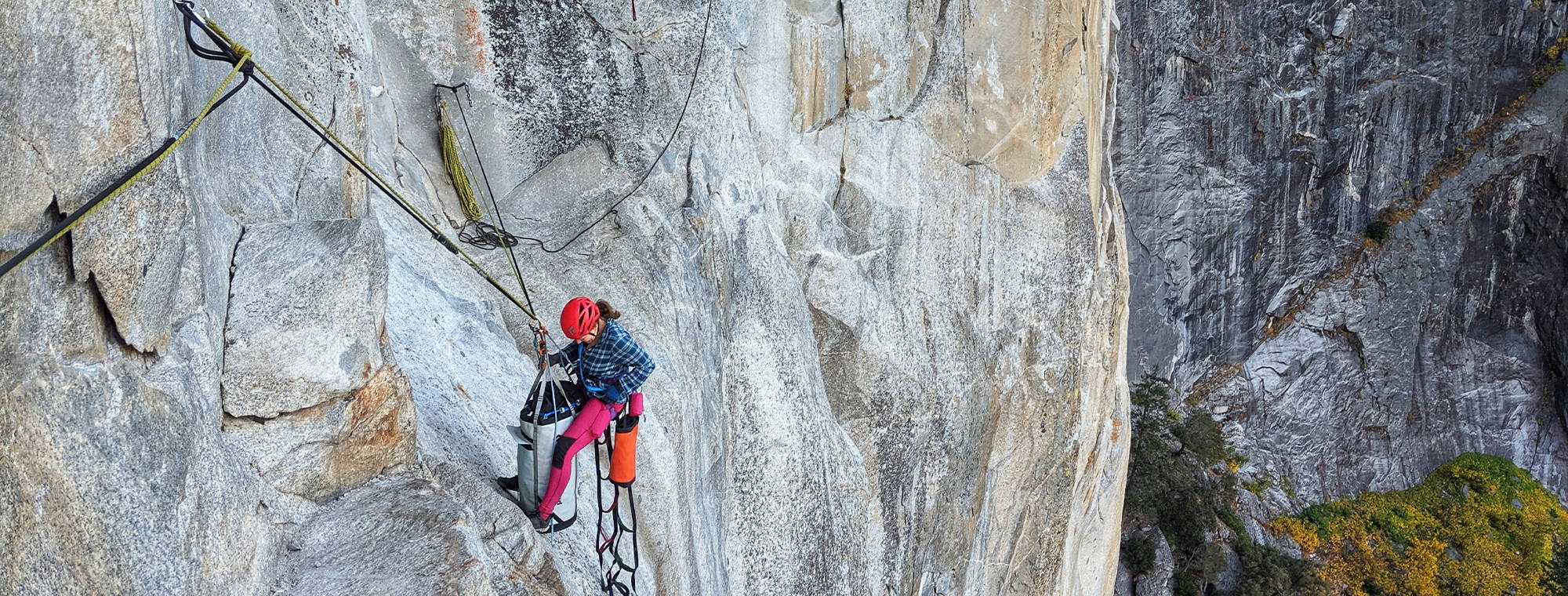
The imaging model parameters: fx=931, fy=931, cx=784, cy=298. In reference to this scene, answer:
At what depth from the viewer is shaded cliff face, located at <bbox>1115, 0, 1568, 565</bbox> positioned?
1905cm

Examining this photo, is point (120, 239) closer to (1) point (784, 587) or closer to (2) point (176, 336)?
(2) point (176, 336)

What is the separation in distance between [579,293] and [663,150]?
154 centimetres

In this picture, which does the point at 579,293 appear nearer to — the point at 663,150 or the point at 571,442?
the point at 663,150

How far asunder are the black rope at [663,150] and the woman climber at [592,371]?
6.88 feet

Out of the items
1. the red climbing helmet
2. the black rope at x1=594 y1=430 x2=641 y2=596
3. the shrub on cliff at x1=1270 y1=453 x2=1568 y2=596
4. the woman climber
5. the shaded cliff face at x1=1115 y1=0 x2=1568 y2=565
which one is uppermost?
the shaded cliff face at x1=1115 y1=0 x2=1568 y2=565

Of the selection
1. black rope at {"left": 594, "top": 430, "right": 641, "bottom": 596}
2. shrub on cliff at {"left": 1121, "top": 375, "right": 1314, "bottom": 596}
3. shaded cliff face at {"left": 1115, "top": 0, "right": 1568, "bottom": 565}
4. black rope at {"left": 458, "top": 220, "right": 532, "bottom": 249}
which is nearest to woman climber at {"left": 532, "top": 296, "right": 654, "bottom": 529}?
black rope at {"left": 594, "top": 430, "right": 641, "bottom": 596}

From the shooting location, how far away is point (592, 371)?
4754mm

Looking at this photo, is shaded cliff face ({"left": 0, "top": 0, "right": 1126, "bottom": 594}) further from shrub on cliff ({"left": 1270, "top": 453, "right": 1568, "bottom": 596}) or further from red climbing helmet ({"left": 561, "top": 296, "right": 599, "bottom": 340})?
shrub on cliff ({"left": 1270, "top": 453, "right": 1568, "bottom": 596})

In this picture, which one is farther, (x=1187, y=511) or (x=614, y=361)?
(x=1187, y=511)

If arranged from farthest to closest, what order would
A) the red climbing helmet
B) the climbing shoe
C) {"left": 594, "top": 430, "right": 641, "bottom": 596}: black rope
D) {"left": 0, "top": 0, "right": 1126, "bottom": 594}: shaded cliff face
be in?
{"left": 594, "top": 430, "right": 641, "bottom": 596}: black rope
the climbing shoe
the red climbing helmet
{"left": 0, "top": 0, "right": 1126, "bottom": 594}: shaded cliff face

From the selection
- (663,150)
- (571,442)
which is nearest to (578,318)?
(571,442)

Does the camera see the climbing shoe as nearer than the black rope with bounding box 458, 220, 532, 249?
Yes

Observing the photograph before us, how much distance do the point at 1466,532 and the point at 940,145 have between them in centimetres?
1831

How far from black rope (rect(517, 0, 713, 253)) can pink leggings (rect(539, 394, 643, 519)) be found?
7.22 feet
